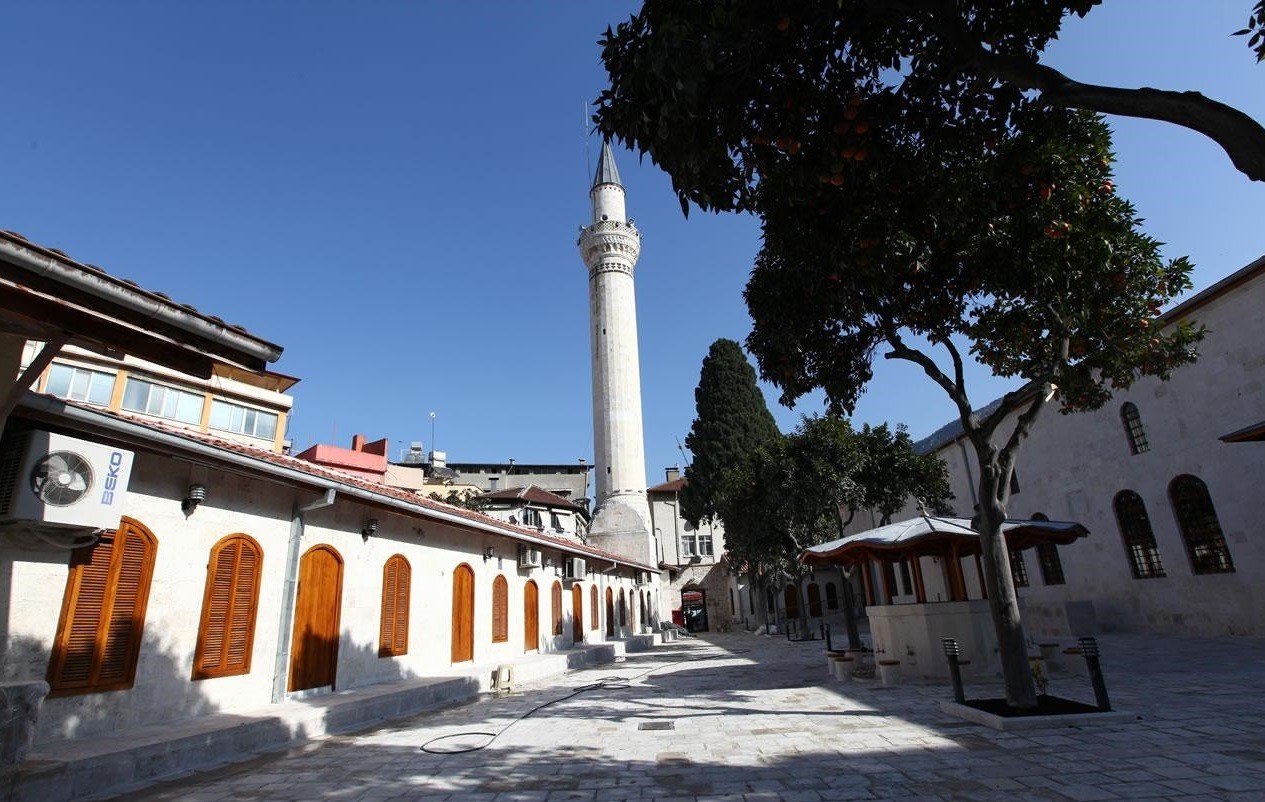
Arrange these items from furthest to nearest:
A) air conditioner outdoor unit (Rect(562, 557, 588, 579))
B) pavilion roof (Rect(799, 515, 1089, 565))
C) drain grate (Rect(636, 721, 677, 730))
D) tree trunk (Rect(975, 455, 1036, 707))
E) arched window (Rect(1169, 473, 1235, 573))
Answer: air conditioner outdoor unit (Rect(562, 557, 588, 579))
arched window (Rect(1169, 473, 1235, 573))
pavilion roof (Rect(799, 515, 1089, 565))
drain grate (Rect(636, 721, 677, 730))
tree trunk (Rect(975, 455, 1036, 707))

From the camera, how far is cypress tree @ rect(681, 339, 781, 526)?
3328cm

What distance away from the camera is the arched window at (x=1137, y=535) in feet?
52.7

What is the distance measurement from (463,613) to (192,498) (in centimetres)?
657

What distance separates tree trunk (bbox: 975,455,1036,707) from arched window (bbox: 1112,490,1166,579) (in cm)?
1251

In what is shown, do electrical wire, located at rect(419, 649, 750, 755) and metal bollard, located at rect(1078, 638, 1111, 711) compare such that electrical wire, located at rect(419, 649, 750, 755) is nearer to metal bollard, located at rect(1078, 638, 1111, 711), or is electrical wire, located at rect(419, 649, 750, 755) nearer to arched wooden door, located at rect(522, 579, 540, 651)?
arched wooden door, located at rect(522, 579, 540, 651)

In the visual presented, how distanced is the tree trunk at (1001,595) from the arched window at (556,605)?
41.0 ft

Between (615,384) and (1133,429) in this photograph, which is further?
(615,384)

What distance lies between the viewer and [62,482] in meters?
5.41

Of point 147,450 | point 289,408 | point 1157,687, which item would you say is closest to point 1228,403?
point 1157,687

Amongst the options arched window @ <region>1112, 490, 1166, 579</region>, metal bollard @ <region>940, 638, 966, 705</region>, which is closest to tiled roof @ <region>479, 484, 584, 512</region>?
arched window @ <region>1112, 490, 1166, 579</region>

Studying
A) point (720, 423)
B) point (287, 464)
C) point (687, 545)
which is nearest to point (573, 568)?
point (287, 464)

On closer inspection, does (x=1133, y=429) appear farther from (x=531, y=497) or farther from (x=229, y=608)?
(x=531, y=497)

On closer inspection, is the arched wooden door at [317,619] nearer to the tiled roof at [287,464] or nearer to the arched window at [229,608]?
the arched window at [229,608]

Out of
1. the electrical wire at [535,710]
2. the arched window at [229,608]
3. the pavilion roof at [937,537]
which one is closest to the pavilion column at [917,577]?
the pavilion roof at [937,537]
